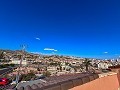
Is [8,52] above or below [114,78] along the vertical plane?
above

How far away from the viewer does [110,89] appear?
6637mm

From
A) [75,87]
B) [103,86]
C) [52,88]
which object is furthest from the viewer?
[103,86]

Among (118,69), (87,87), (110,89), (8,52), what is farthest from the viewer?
(8,52)

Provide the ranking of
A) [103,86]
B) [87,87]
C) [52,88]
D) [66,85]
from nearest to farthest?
1. [52,88]
2. [66,85]
3. [87,87]
4. [103,86]

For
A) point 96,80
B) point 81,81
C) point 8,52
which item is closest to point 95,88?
point 96,80

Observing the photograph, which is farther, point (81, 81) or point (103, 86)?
point (103, 86)

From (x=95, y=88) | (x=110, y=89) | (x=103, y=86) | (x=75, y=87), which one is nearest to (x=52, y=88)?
(x=75, y=87)

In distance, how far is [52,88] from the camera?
8.93ft

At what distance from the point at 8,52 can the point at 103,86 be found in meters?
160

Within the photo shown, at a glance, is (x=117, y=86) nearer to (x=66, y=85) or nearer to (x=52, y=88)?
(x=66, y=85)

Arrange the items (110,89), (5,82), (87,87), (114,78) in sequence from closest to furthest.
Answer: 1. (87,87)
2. (110,89)
3. (114,78)
4. (5,82)

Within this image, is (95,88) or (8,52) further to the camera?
(8,52)

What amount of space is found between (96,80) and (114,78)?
2.63m

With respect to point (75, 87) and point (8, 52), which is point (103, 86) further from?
point (8, 52)
